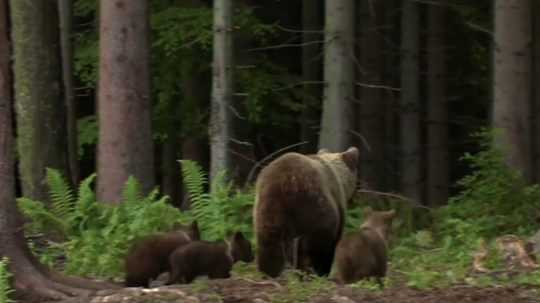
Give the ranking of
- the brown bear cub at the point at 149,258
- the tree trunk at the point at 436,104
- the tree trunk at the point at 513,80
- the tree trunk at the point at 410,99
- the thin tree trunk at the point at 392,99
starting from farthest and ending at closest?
1. the thin tree trunk at the point at 392,99
2. the tree trunk at the point at 436,104
3. the tree trunk at the point at 410,99
4. the tree trunk at the point at 513,80
5. the brown bear cub at the point at 149,258

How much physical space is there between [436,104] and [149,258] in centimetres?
1660

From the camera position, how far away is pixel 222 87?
16.3 metres

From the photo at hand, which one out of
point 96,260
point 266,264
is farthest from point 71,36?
point 266,264

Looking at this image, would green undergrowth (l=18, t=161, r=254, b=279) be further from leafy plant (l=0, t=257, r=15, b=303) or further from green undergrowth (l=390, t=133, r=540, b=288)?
leafy plant (l=0, t=257, r=15, b=303)

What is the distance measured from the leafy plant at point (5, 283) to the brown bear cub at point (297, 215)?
2.33 meters

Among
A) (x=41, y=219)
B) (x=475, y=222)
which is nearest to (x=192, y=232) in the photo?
(x=41, y=219)

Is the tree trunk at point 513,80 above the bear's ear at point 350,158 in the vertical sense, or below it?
above

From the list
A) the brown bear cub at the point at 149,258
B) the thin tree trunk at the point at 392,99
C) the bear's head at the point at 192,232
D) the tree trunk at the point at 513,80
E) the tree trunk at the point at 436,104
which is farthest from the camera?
the thin tree trunk at the point at 392,99

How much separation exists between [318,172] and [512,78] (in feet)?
24.2

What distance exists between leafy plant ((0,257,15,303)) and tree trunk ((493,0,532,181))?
9144 mm

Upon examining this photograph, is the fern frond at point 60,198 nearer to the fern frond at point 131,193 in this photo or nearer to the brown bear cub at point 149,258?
the fern frond at point 131,193

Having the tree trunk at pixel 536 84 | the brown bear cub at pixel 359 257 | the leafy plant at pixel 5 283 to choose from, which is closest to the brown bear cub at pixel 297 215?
the brown bear cub at pixel 359 257

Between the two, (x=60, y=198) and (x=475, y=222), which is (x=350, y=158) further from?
(x=60, y=198)

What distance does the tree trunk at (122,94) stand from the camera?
51.4 feet
